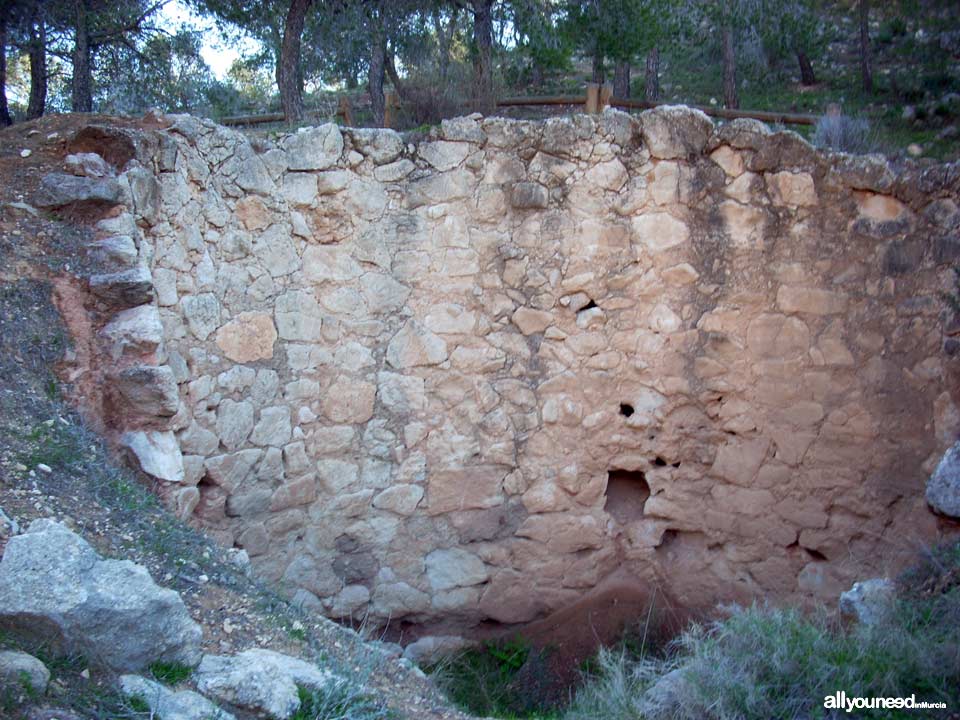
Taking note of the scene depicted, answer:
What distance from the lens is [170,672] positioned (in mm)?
2578

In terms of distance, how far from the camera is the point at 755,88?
14.3 metres

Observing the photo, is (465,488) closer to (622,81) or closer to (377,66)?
(377,66)

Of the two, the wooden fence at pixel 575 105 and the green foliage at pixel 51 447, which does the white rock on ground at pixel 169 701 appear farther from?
the wooden fence at pixel 575 105

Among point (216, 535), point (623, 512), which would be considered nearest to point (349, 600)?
point (216, 535)

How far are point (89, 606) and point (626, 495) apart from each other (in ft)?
11.4

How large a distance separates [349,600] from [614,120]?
2883mm

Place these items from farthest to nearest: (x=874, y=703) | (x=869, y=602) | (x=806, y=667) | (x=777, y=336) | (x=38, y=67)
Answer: (x=38, y=67), (x=777, y=336), (x=869, y=602), (x=806, y=667), (x=874, y=703)

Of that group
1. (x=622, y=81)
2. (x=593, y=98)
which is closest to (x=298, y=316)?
(x=593, y=98)

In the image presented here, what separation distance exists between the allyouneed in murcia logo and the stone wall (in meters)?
2.16

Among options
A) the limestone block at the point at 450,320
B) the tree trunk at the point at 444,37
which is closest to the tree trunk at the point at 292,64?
the tree trunk at the point at 444,37

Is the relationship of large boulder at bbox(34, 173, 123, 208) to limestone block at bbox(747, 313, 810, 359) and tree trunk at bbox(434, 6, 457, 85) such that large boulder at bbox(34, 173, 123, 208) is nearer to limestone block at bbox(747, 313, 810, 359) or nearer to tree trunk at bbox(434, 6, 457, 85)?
limestone block at bbox(747, 313, 810, 359)

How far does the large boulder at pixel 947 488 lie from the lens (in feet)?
12.7

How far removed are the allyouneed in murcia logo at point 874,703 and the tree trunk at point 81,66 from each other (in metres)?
8.84

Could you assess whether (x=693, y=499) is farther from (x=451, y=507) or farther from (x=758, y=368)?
(x=451, y=507)
